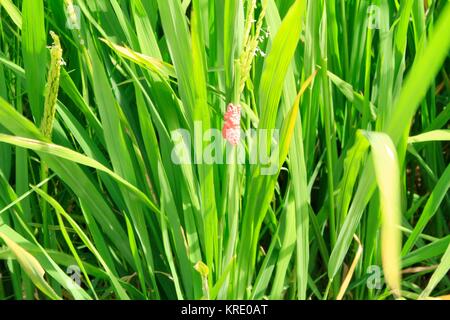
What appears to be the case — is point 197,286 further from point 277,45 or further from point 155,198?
point 277,45

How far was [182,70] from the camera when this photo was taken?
33.9 inches

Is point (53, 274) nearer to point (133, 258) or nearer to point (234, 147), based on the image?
point (133, 258)

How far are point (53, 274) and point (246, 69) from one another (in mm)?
376

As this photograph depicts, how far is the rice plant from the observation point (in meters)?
0.85

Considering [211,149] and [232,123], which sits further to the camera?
[211,149]

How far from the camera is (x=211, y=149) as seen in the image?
0.90 meters

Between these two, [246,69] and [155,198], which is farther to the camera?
[155,198]

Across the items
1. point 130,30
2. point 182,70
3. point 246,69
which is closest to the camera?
point 246,69

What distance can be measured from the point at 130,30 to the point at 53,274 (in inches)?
13.4

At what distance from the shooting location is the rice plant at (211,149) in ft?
2.79

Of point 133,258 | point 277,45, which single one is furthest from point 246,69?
point 133,258

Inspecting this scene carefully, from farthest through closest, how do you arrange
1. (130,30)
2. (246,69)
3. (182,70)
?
(130,30)
(182,70)
(246,69)

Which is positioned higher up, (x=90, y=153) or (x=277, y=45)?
(x=277, y=45)

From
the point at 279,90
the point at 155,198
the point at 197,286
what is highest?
the point at 279,90
